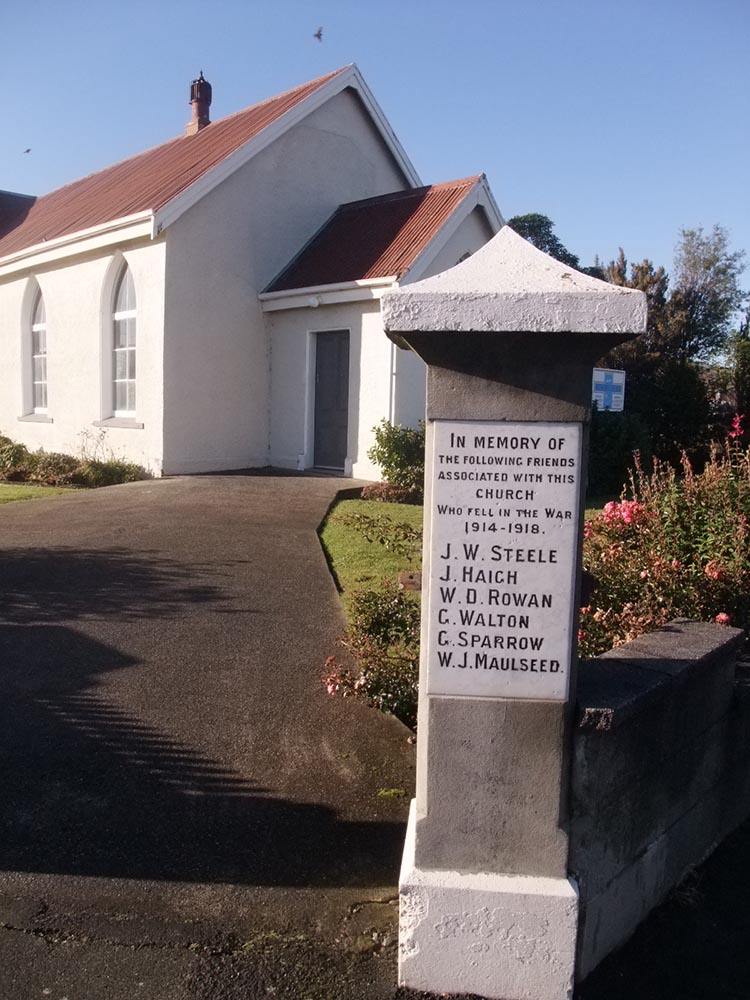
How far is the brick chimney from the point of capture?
2062cm

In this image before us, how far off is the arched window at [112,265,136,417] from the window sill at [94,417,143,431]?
0.56 feet

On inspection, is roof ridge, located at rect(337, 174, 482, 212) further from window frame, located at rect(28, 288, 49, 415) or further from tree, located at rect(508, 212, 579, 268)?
tree, located at rect(508, 212, 579, 268)

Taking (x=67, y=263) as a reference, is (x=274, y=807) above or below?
below

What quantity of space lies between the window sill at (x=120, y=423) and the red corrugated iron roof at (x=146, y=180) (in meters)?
3.42

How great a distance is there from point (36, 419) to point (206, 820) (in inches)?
653

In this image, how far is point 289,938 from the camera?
3.23 m

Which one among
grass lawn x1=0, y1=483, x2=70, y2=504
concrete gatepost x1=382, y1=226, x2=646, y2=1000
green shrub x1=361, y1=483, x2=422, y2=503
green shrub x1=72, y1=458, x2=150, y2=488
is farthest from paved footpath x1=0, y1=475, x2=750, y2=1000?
green shrub x1=72, y1=458, x2=150, y2=488

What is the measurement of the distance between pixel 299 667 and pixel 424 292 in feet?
11.7

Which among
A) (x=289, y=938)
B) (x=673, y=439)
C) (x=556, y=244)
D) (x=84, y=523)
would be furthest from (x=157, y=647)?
(x=556, y=244)

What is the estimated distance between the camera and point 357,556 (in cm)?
902

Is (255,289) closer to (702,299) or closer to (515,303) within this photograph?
(515,303)

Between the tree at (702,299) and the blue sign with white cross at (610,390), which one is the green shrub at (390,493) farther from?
the tree at (702,299)

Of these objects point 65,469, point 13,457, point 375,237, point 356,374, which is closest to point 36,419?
point 13,457

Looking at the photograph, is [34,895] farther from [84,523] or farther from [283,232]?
[283,232]
